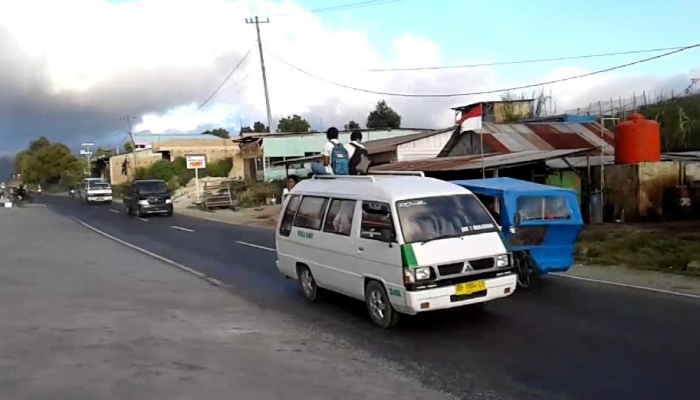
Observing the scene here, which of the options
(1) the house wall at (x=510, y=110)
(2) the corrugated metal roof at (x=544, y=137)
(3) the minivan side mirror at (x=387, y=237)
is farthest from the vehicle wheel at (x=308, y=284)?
(1) the house wall at (x=510, y=110)

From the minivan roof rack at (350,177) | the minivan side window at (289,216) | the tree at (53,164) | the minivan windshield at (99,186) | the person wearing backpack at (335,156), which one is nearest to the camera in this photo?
the minivan roof rack at (350,177)

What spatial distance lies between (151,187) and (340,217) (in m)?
30.5

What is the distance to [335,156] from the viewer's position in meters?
12.7

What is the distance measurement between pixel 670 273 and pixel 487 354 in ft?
22.7

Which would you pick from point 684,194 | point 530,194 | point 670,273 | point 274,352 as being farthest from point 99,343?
point 684,194

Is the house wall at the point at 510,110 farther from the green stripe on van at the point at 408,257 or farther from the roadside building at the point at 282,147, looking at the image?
the green stripe on van at the point at 408,257

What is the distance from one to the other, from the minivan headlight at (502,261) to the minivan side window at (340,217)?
1958mm

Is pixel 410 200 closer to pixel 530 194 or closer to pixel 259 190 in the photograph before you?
pixel 530 194

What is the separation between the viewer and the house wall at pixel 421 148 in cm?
3684

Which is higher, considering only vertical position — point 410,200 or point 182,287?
point 410,200

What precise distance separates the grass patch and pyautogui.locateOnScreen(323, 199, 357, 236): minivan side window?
6.88m

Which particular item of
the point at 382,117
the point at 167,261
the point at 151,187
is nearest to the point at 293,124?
the point at 382,117

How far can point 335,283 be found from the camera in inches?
402

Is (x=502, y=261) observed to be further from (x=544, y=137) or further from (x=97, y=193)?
(x=97, y=193)
